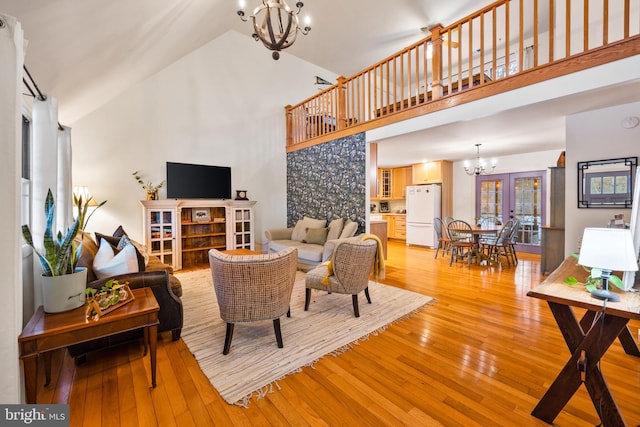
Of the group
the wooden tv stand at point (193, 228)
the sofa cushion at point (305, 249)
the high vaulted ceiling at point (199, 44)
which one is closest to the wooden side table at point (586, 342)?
the high vaulted ceiling at point (199, 44)

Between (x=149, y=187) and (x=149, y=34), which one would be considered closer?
(x=149, y=34)

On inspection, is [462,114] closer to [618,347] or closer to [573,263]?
[573,263]

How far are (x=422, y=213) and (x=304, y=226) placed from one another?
368 centimetres

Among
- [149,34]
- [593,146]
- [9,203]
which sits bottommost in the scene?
[9,203]

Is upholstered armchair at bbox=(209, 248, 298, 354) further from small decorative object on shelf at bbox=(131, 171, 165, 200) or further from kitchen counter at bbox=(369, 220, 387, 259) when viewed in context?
kitchen counter at bbox=(369, 220, 387, 259)

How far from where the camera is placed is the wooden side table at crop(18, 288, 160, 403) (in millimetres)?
1401

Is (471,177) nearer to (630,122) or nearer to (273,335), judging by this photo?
(630,122)

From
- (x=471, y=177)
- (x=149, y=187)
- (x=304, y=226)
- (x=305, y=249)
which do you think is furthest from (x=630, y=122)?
(x=149, y=187)

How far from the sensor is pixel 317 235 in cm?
506

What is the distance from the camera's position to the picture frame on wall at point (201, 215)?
17.3 ft

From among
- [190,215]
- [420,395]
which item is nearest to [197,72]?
[190,215]

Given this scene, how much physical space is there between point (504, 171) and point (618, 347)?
548 centimetres

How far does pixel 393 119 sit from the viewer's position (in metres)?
4.12

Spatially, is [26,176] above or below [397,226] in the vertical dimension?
above
